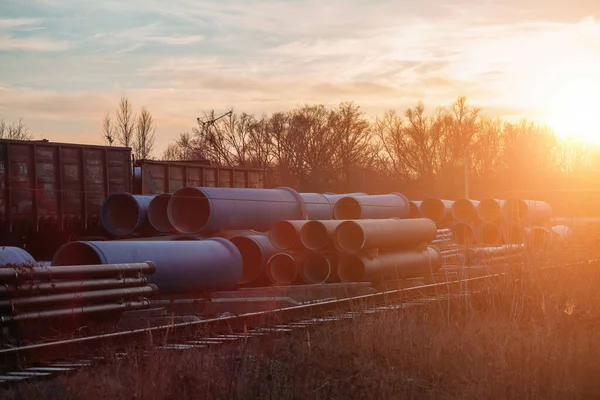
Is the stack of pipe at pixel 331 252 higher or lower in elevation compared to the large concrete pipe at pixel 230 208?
lower

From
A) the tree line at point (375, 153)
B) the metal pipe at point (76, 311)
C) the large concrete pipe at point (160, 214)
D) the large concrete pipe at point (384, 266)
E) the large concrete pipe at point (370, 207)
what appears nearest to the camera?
the metal pipe at point (76, 311)

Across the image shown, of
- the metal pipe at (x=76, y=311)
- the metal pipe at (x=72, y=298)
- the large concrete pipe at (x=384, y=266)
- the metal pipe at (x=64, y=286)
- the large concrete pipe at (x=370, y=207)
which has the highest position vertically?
the large concrete pipe at (x=370, y=207)

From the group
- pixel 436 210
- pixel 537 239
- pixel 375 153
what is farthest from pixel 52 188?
pixel 375 153

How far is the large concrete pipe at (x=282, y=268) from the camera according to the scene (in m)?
16.8

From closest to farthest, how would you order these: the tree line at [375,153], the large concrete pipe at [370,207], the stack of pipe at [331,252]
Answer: the stack of pipe at [331,252] < the large concrete pipe at [370,207] < the tree line at [375,153]

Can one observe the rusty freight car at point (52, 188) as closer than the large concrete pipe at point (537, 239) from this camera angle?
No

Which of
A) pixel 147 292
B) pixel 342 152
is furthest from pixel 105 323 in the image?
pixel 342 152

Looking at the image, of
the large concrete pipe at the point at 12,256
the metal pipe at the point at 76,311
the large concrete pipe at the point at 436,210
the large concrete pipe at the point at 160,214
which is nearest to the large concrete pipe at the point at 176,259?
the large concrete pipe at the point at 12,256

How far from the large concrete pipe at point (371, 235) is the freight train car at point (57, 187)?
619 centimetres

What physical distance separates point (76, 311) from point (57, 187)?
11032 mm

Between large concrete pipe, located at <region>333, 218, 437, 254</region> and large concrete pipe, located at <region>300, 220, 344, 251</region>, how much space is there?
15 cm

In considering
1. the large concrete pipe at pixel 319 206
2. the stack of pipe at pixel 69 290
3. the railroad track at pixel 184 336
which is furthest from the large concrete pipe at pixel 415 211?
the stack of pipe at pixel 69 290

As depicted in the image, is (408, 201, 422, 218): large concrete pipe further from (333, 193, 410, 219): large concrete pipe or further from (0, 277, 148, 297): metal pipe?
(0, 277, 148, 297): metal pipe

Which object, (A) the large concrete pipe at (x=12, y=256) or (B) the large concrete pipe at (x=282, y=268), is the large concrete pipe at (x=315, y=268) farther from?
(A) the large concrete pipe at (x=12, y=256)
